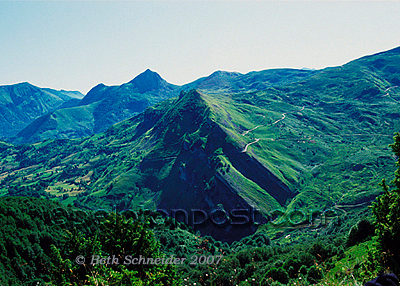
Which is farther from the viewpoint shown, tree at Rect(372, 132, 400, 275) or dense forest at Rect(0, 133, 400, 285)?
dense forest at Rect(0, 133, 400, 285)

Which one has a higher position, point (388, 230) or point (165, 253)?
point (388, 230)

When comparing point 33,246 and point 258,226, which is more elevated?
point 33,246

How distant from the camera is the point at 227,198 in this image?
547 ft

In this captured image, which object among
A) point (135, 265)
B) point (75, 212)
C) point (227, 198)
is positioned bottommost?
point (227, 198)

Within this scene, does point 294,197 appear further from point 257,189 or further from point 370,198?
point 370,198

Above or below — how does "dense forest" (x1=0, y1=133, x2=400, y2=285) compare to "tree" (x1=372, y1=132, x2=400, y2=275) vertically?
below

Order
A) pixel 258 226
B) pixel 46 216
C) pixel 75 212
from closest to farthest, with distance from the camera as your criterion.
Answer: pixel 46 216, pixel 75 212, pixel 258 226

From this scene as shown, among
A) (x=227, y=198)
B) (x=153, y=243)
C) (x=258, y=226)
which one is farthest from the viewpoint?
(x=227, y=198)

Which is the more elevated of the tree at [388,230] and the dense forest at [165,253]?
the tree at [388,230]

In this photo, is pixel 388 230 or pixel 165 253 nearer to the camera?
pixel 388 230

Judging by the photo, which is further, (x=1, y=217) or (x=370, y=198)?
(x=370, y=198)

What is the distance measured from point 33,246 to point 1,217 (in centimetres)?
1331

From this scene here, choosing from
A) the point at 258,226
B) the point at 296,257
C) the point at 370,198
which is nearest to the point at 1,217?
the point at 296,257

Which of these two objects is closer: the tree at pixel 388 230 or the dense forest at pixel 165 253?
the tree at pixel 388 230
